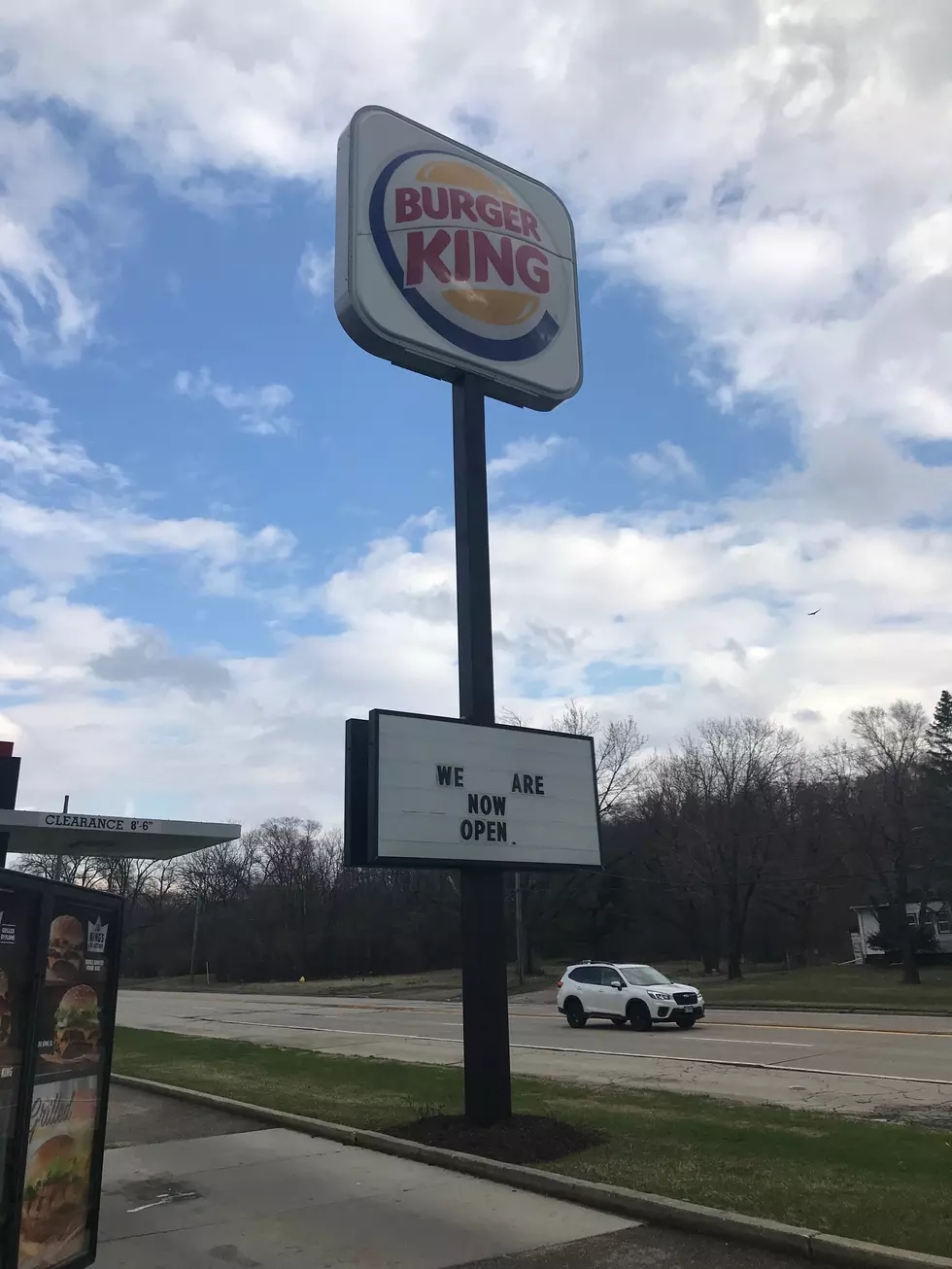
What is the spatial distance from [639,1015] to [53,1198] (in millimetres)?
19818

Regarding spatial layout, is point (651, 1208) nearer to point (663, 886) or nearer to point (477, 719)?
point (477, 719)

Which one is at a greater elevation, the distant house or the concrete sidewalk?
the distant house

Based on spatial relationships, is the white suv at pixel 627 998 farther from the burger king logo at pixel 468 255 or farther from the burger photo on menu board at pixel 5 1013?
the burger photo on menu board at pixel 5 1013

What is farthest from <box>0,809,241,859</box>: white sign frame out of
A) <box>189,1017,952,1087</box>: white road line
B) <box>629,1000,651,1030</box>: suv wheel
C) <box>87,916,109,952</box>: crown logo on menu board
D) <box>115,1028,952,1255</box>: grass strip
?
<box>629,1000,651,1030</box>: suv wheel

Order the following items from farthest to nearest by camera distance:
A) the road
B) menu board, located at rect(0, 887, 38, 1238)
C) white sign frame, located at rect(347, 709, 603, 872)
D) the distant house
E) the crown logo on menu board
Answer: the distant house < the road < white sign frame, located at rect(347, 709, 603, 872) < the crown logo on menu board < menu board, located at rect(0, 887, 38, 1238)

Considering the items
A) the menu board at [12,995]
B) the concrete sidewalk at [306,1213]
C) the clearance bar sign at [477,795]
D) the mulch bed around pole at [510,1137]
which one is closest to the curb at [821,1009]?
the clearance bar sign at [477,795]

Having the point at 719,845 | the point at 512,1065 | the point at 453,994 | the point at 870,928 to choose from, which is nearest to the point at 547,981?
the point at 453,994

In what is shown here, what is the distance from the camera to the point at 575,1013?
985 inches

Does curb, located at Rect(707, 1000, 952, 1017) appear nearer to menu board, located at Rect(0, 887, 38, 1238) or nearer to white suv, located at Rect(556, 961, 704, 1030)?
white suv, located at Rect(556, 961, 704, 1030)

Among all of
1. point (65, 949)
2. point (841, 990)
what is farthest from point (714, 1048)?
point (841, 990)

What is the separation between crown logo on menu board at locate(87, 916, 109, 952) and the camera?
570 cm

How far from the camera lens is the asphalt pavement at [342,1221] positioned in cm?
618

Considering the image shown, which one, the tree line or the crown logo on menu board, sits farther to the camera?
the tree line

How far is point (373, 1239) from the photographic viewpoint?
21.8ft
